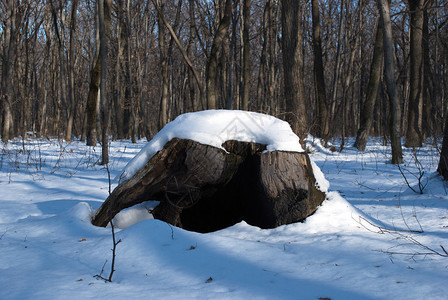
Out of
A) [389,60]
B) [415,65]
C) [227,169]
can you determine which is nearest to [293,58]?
[389,60]

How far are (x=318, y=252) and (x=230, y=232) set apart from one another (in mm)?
981

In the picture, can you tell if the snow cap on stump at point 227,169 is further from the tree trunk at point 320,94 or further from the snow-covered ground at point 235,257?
the tree trunk at point 320,94

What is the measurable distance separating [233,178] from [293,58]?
5492mm

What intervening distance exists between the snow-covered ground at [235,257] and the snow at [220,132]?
2.55 ft

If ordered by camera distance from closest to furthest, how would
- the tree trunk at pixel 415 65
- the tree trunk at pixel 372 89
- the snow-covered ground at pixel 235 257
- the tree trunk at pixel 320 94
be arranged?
the snow-covered ground at pixel 235 257 → the tree trunk at pixel 372 89 → the tree trunk at pixel 415 65 → the tree trunk at pixel 320 94

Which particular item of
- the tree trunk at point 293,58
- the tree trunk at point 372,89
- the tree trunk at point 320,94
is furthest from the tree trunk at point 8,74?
the tree trunk at point 372,89

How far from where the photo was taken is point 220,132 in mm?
3684

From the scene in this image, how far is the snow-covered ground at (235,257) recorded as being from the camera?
2029mm

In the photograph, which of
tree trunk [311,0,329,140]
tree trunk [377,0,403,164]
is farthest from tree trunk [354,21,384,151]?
tree trunk [377,0,403,164]

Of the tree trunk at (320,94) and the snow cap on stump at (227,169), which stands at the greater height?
the tree trunk at (320,94)

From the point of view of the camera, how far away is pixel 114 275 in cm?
228

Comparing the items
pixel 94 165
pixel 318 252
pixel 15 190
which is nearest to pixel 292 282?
pixel 318 252

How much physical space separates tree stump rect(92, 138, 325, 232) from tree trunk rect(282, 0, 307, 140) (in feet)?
15.2

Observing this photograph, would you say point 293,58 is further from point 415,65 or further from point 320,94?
point 415,65
